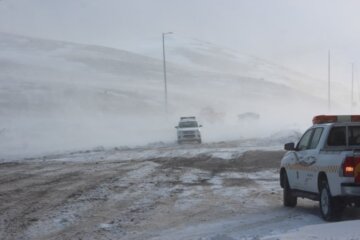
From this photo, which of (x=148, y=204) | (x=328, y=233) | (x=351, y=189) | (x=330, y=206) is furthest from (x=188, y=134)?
(x=328, y=233)

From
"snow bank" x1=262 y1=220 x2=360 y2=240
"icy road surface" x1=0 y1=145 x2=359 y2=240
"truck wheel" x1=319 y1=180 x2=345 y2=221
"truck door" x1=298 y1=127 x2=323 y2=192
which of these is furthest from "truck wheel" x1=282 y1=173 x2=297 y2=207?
"snow bank" x1=262 y1=220 x2=360 y2=240

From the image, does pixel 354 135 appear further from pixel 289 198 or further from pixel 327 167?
pixel 289 198

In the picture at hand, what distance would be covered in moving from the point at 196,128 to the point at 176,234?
36990 mm

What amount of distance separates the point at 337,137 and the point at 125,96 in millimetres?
78777

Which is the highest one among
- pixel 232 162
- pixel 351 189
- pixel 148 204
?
pixel 351 189

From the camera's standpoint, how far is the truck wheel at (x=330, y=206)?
35.0 ft

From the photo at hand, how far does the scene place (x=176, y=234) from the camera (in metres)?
10.1

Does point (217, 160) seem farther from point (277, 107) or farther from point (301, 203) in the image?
point (277, 107)

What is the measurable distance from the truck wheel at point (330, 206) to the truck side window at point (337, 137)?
858 millimetres

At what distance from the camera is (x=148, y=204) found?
13.6 metres

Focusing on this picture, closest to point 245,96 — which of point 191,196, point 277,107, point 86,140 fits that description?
point 277,107

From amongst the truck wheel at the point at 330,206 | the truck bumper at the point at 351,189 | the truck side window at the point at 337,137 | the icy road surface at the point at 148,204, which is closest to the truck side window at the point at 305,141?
the truck side window at the point at 337,137

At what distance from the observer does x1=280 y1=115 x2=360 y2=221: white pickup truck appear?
10367 mm

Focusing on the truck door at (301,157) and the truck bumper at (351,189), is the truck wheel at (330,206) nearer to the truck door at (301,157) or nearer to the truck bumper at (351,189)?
the truck bumper at (351,189)
